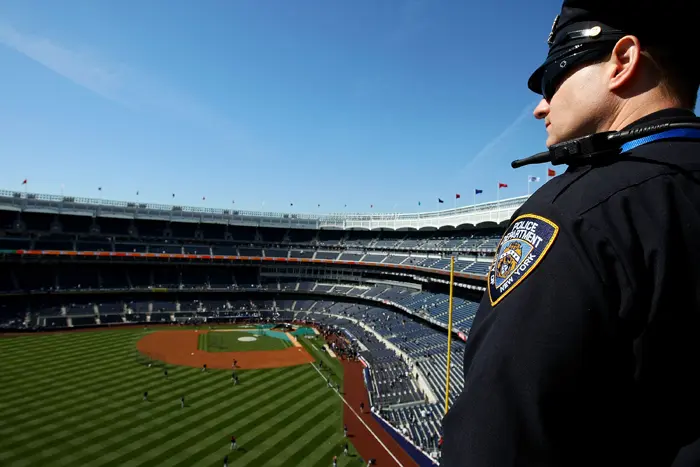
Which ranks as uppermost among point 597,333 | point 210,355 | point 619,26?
point 619,26

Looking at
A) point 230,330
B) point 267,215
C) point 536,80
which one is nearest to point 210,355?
point 230,330

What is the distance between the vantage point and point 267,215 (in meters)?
73.6

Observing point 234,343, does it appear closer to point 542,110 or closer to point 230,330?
point 230,330

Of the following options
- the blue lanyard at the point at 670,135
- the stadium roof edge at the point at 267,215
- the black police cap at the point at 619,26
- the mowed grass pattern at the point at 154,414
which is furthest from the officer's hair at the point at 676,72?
the stadium roof edge at the point at 267,215

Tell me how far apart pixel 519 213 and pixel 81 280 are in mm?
67200

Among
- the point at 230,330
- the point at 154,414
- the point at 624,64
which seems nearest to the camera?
the point at 624,64

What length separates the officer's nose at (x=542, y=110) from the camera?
2.04 metres

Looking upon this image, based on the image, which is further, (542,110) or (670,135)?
(542,110)

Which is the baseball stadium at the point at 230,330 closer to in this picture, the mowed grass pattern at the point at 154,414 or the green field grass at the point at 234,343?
the mowed grass pattern at the point at 154,414

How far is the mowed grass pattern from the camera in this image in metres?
21.4

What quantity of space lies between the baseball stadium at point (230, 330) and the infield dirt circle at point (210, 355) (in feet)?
0.89

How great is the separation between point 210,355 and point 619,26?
44.4 metres

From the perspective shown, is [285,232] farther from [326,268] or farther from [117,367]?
[117,367]

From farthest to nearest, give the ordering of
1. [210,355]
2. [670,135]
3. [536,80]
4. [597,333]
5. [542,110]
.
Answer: [210,355], [536,80], [542,110], [670,135], [597,333]
